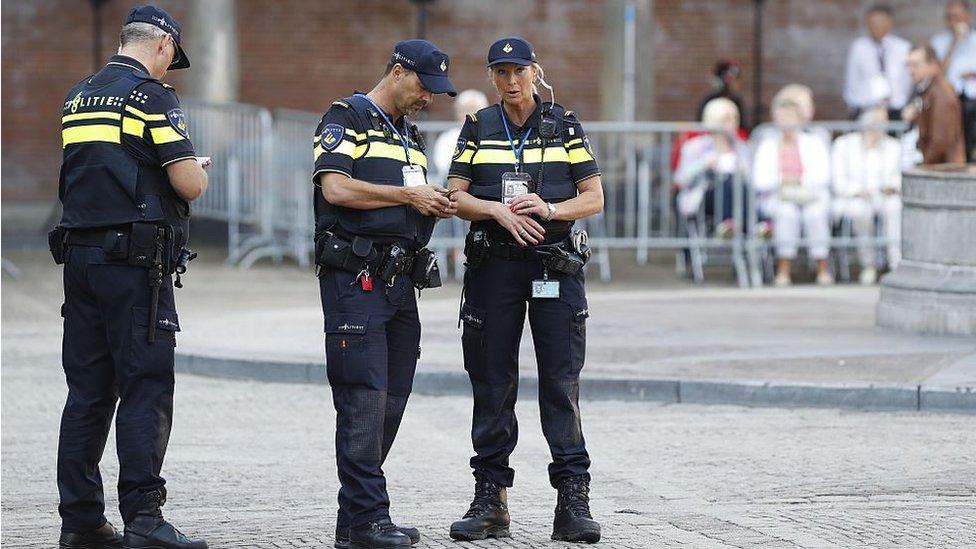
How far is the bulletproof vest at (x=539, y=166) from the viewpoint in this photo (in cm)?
706

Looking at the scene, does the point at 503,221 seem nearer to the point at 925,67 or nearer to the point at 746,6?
the point at 925,67

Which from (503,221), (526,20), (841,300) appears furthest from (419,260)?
(526,20)

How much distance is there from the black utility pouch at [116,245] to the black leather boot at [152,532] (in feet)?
2.83

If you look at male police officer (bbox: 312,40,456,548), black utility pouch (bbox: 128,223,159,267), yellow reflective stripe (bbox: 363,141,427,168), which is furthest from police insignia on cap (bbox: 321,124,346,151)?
black utility pouch (bbox: 128,223,159,267)

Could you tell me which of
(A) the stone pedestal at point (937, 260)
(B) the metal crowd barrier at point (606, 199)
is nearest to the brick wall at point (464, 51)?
(B) the metal crowd barrier at point (606, 199)

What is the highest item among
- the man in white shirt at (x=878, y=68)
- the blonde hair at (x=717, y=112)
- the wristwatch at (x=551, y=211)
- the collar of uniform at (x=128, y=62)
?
the man in white shirt at (x=878, y=68)

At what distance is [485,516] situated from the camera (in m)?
6.99

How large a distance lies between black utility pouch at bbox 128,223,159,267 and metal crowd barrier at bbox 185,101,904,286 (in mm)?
9327

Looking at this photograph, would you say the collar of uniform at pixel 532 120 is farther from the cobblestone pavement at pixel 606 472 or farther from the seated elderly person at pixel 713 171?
the seated elderly person at pixel 713 171

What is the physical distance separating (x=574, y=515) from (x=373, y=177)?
1.47 metres

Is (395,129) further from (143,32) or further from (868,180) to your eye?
(868,180)

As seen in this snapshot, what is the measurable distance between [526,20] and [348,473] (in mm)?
15834

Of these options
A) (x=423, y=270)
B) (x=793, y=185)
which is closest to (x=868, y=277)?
(x=793, y=185)

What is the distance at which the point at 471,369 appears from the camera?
23.6 feet
